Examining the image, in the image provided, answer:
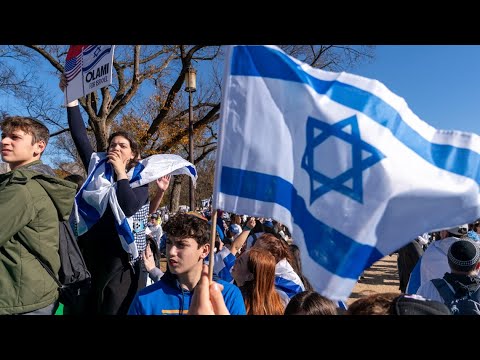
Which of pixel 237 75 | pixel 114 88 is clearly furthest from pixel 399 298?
pixel 114 88

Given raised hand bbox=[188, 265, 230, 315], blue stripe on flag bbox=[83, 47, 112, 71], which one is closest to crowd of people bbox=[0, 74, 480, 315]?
raised hand bbox=[188, 265, 230, 315]

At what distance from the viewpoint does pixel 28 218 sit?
230 centimetres

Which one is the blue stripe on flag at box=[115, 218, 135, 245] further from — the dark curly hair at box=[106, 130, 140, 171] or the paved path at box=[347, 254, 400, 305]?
the paved path at box=[347, 254, 400, 305]

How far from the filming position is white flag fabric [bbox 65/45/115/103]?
10.3 feet

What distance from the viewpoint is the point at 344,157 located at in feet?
6.24

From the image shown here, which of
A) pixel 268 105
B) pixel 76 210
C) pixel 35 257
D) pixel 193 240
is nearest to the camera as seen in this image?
pixel 268 105

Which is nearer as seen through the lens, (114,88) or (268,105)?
(268,105)

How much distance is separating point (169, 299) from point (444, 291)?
2.02 m

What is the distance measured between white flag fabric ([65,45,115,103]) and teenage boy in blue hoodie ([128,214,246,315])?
1237 mm

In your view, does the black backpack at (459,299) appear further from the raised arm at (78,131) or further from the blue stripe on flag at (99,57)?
the blue stripe on flag at (99,57)

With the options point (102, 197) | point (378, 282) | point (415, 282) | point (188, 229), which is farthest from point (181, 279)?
point (378, 282)

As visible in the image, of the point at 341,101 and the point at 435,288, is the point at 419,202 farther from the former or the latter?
the point at 435,288

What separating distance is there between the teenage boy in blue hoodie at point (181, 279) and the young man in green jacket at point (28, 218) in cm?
53
